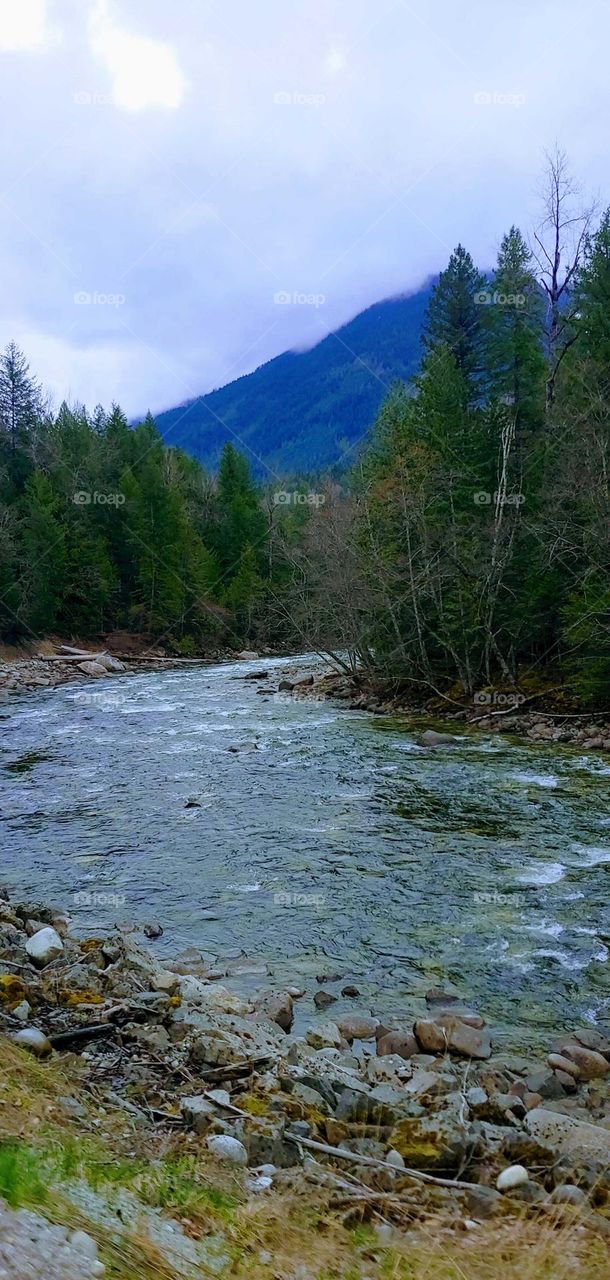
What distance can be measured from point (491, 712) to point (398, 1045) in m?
17.0

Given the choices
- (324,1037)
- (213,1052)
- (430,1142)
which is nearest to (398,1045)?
(324,1037)

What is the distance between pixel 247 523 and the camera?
2552 inches

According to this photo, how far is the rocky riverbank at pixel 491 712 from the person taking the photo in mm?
19913

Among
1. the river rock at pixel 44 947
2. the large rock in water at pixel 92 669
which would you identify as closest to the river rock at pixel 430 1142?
the river rock at pixel 44 947

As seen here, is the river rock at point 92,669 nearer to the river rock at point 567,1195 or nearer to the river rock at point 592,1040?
the river rock at point 592,1040

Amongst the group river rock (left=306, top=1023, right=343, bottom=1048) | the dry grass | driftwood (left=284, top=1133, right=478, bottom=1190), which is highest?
the dry grass

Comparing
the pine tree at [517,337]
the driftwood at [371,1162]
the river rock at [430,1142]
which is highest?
the pine tree at [517,337]

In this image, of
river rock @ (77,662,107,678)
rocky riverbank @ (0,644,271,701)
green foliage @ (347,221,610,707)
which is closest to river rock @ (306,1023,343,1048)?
green foliage @ (347,221,610,707)

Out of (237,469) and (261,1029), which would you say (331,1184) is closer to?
(261,1029)

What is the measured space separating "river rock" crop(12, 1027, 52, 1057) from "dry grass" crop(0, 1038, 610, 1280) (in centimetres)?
113

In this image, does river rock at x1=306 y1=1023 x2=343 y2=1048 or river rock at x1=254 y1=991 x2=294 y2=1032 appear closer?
river rock at x1=306 y1=1023 x2=343 y2=1048

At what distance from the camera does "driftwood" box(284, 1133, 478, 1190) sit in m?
4.16

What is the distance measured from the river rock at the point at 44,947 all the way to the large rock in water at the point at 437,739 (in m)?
12.9

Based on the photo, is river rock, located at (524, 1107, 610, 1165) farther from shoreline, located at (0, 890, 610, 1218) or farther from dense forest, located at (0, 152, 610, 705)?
dense forest, located at (0, 152, 610, 705)
